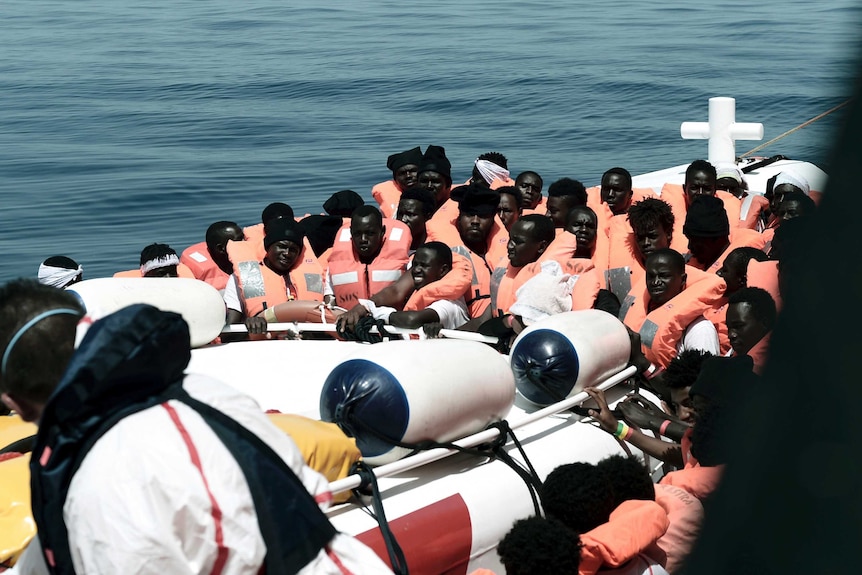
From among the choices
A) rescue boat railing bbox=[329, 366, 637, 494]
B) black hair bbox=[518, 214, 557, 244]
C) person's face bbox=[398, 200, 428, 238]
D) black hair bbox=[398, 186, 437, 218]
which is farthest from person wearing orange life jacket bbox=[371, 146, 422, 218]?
rescue boat railing bbox=[329, 366, 637, 494]

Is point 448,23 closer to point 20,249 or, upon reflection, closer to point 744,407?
point 20,249

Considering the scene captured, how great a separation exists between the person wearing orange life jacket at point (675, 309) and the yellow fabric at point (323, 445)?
1.95 meters

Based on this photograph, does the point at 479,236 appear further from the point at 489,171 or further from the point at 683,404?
the point at 489,171

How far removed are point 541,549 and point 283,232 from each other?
9.73 ft

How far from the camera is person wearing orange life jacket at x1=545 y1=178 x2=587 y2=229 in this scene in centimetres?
614

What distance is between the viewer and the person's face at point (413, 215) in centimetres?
595

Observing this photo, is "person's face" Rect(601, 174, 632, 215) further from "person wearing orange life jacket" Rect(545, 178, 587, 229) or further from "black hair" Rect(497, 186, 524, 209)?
"black hair" Rect(497, 186, 524, 209)

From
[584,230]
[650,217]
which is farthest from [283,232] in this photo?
[650,217]

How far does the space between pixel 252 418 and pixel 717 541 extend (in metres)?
1.29

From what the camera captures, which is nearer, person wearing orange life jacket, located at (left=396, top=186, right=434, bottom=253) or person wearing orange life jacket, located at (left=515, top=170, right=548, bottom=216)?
person wearing orange life jacket, located at (left=396, top=186, right=434, bottom=253)

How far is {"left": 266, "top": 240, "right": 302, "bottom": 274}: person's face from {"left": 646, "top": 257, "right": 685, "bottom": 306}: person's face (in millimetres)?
1824

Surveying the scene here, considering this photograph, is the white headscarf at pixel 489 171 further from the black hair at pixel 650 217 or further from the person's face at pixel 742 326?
the person's face at pixel 742 326

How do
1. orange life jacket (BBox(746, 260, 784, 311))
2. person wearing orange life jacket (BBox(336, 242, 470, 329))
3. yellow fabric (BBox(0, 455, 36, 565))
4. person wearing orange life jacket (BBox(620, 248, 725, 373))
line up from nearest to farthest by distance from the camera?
yellow fabric (BBox(0, 455, 36, 565))
orange life jacket (BBox(746, 260, 784, 311))
person wearing orange life jacket (BBox(620, 248, 725, 373))
person wearing orange life jacket (BBox(336, 242, 470, 329))

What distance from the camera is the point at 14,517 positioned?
94.7 inches
